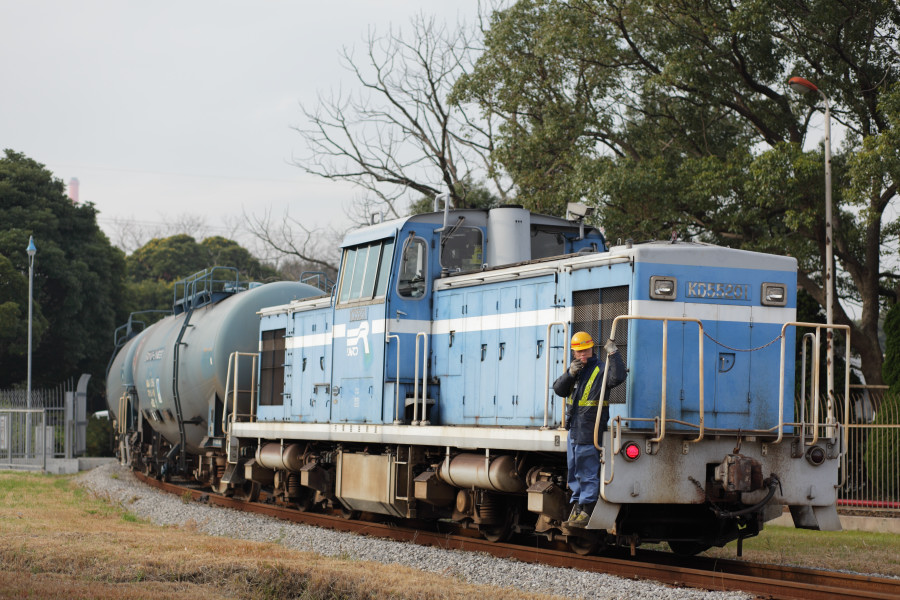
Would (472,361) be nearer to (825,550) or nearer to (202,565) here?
(202,565)

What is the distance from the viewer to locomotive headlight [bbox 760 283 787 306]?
389 inches

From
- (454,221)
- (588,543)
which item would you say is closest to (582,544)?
(588,543)

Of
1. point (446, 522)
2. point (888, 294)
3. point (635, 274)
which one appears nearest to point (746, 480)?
point (635, 274)

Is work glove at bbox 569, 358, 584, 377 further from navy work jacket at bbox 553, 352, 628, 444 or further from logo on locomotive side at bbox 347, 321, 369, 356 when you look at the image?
logo on locomotive side at bbox 347, 321, 369, 356

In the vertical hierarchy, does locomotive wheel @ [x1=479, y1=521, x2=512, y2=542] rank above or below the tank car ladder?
below

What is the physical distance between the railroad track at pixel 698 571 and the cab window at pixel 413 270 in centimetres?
290

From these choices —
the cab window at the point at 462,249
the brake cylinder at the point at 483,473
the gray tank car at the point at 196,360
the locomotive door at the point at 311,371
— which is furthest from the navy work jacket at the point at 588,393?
the gray tank car at the point at 196,360

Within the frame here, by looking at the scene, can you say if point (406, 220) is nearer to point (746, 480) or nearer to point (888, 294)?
point (746, 480)

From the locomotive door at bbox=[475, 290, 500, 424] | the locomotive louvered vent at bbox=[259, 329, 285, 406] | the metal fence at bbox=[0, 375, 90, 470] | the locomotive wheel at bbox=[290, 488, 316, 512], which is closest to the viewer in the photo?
the locomotive door at bbox=[475, 290, 500, 424]

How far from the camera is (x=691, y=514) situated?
32.9 feet

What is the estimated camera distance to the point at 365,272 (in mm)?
12656

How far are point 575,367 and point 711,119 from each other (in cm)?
1571

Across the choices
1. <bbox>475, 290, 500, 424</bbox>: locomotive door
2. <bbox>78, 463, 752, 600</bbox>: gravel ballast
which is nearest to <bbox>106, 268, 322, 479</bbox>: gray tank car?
<bbox>78, 463, 752, 600</bbox>: gravel ballast

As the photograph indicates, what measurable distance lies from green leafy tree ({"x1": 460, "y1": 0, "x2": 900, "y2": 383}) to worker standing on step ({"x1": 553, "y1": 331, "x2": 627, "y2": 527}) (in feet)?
35.9
